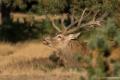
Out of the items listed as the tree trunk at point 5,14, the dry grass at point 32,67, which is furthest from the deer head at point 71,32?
the tree trunk at point 5,14

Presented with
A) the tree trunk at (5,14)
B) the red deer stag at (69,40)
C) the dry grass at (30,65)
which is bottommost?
the tree trunk at (5,14)

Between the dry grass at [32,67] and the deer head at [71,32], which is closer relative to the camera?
the dry grass at [32,67]

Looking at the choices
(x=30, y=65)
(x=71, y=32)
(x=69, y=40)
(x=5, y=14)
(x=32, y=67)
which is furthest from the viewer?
(x=5, y=14)

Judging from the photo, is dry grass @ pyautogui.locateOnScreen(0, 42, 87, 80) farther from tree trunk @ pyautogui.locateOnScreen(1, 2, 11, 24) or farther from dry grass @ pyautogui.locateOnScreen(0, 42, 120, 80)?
tree trunk @ pyautogui.locateOnScreen(1, 2, 11, 24)

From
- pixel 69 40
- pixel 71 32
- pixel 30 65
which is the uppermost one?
pixel 71 32

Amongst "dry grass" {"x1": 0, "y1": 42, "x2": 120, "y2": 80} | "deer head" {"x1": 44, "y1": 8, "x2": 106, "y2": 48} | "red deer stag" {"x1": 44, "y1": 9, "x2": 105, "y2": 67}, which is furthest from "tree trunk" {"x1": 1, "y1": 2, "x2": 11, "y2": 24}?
"red deer stag" {"x1": 44, "y1": 9, "x2": 105, "y2": 67}

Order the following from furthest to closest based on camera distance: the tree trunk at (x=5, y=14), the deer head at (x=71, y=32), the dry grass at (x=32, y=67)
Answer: the tree trunk at (x=5, y=14), the deer head at (x=71, y=32), the dry grass at (x=32, y=67)

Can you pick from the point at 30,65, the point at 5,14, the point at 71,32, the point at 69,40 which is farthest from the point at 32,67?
the point at 5,14

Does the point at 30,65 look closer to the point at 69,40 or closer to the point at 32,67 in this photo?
the point at 32,67

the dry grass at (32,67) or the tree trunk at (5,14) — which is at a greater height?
the dry grass at (32,67)

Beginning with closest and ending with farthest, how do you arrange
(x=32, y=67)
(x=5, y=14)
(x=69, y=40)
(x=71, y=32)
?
(x=32, y=67), (x=69, y=40), (x=71, y=32), (x=5, y=14)

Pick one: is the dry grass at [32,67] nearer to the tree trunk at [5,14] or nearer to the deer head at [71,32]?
the deer head at [71,32]

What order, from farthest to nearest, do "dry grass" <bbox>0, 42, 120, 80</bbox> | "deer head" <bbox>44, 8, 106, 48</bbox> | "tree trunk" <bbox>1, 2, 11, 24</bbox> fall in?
"tree trunk" <bbox>1, 2, 11, 24</bbox> → "deer head" <bbox>44, 8, 106, 48</bbox> → "dry grass" <bbox>0, 42, 120, 80</bbox>

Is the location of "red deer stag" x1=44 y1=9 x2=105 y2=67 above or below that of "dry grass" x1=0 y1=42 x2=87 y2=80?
above
